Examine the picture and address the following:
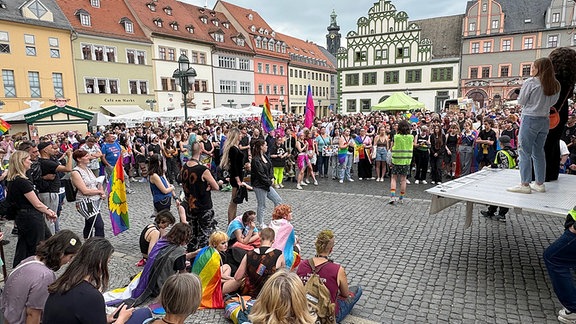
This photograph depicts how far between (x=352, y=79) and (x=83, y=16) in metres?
36.0

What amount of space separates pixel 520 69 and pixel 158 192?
175 ft

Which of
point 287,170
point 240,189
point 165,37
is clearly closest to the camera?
point 240,189

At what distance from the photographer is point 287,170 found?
12930 millimetres

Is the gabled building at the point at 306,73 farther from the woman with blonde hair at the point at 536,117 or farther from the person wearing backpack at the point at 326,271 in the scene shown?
the person wearing backpack at the point at 326,271

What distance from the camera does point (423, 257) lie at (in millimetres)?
5883

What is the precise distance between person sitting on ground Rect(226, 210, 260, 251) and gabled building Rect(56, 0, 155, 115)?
30.9 metres

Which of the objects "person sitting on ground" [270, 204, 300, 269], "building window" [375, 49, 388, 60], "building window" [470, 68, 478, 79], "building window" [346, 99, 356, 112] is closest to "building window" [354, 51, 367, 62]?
"building window" [375, 49, 388, 60]

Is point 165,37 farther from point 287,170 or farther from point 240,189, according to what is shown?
point 240,189

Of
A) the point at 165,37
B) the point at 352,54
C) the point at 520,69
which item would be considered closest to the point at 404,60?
the point at 352,54

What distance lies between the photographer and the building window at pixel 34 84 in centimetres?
2808

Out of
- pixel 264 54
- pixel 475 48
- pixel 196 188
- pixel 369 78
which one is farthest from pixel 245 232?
pixel 475 48

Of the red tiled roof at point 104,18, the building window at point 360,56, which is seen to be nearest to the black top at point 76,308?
the red tiled roof at point 104,18

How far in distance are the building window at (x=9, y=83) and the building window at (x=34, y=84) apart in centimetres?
110

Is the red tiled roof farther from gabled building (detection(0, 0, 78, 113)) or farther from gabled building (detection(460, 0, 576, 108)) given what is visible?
gabled building (detection(460, 0, 576, 108))
